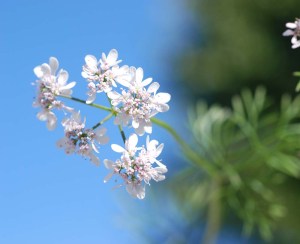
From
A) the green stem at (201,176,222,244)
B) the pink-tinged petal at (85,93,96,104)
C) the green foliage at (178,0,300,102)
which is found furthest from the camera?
the green foliage at (178,0,300,102)

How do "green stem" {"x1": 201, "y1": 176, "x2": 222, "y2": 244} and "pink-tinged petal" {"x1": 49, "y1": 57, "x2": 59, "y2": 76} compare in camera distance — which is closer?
"pink-tinged petal" {"x1": 49, "y1": 57, "x2": 59, "y2": 76}

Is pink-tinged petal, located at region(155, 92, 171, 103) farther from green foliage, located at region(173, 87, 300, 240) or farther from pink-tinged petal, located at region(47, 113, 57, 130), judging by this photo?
green foliage, located at region(173, 87, 300, 240)

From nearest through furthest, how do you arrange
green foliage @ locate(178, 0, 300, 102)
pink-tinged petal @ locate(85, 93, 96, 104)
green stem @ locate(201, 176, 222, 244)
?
pink-tinged petal @ locate(85, 93, 96, 104) < green stem @ locate(201, 176, 222, 244) < green foliage @ locate(178, 0, 300, 102)

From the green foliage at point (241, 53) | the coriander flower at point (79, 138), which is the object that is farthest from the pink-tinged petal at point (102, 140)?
the green foliage at point (241, 53)

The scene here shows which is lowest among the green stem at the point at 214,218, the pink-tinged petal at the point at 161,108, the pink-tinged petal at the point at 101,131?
the pink-tinged petal at the point at 101,131

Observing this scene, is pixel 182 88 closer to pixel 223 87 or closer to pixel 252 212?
pixel 223 87

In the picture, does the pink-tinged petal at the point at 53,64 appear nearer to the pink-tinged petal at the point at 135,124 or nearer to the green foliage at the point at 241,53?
the pink-tinged petal at the point at 135,124

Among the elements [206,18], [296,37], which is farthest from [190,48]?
[296,37]

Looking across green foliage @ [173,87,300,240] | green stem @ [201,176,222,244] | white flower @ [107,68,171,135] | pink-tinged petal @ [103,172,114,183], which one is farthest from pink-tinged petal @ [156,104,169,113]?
green stem @ [201,176,222,244]

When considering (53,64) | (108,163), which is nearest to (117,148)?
(108,163)
